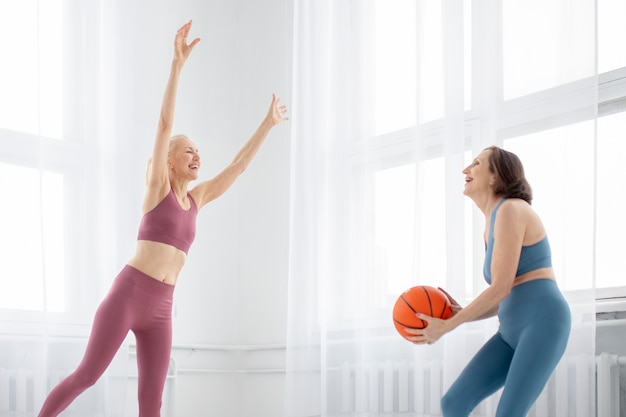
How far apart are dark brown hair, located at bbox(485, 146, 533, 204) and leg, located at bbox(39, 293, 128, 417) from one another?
64.4 inches

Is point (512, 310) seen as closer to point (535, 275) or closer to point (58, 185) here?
point (535, 275)

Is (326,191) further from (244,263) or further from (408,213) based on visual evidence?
(244,263)

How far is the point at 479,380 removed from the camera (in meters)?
2.74

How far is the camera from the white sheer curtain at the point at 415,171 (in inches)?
134

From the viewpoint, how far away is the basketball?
283 cm

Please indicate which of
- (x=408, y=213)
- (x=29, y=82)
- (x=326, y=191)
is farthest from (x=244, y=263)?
(x=29, y=82)

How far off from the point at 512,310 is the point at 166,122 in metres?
1.64

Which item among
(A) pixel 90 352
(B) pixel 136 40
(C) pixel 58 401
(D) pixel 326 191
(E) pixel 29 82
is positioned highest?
(B) pixel 136 40

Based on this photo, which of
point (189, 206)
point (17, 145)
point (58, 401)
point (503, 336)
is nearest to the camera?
point (503, 336)

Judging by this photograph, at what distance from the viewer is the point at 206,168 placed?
523 centimetres

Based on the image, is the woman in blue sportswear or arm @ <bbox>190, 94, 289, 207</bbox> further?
arm @ <bbox>190, 94, 289, 207</bbox>

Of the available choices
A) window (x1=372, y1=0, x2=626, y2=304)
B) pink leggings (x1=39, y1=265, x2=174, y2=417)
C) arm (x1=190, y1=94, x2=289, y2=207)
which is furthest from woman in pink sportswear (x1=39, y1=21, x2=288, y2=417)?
window (x1=372, y1=0, x2=626, y2=304)

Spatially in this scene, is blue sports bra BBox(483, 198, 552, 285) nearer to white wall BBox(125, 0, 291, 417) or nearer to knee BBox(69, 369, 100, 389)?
knee BBox(69, 369, 100, 389)

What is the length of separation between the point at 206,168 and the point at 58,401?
2.34m
